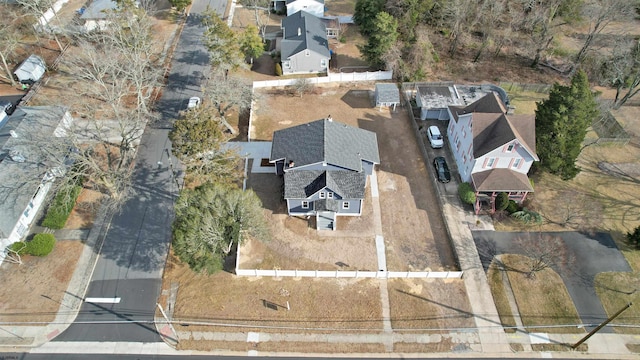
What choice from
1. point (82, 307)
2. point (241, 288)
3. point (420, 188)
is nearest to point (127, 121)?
point (82, 307)

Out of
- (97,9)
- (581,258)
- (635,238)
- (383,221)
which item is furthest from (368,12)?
(635,238)

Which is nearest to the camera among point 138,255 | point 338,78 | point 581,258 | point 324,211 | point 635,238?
point 138,255

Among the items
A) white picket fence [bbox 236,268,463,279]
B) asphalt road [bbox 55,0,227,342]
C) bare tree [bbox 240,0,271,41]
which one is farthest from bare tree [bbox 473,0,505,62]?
asphalt road [bbox 55,0,227,342]

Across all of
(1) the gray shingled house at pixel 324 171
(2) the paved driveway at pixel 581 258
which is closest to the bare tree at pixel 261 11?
(1) the gray shingled house at pixel 324 171

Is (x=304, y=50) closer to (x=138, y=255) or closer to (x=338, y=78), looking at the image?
(x=338, y=78)

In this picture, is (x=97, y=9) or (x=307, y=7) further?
(x=307, y=7)

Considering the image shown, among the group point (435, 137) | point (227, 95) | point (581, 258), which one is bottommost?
point (581, 258)

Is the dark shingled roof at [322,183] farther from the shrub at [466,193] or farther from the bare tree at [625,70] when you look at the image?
the bare tree at [625,70]
